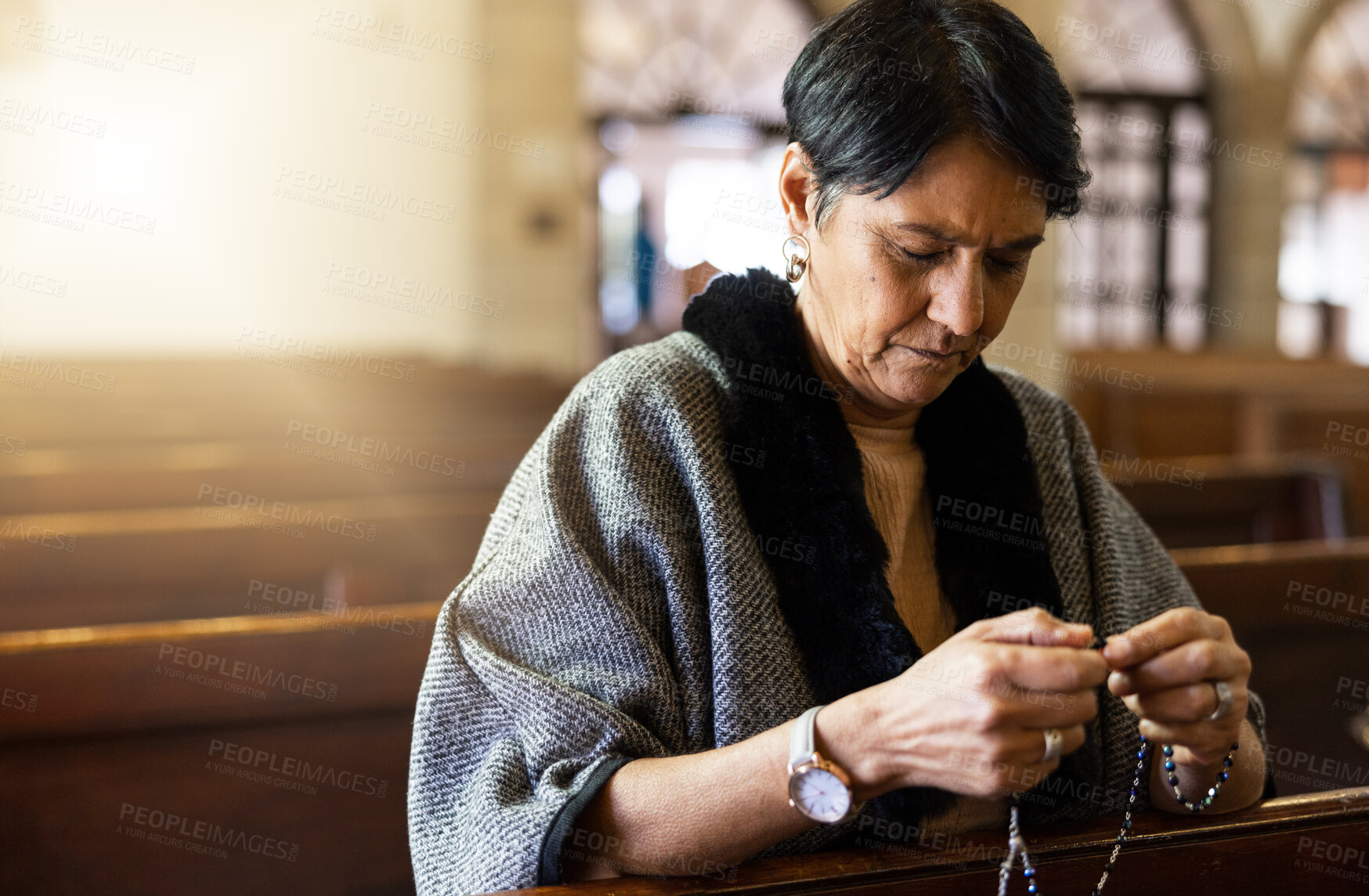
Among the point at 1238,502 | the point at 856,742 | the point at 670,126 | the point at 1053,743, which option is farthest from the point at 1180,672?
the point at 670,126

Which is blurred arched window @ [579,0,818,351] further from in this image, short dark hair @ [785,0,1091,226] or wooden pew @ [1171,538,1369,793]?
short dark hair @ [785,0,1091,226]

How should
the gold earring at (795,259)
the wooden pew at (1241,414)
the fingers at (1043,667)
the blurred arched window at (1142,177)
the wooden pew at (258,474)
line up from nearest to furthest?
the fingers at (1043,667) < the gold earring at (795,259) < the wooden pew at (258,474) < the wooden pew at (1241,414) < the blurred arched window at (1142,177)

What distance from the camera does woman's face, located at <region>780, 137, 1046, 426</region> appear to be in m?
1.07

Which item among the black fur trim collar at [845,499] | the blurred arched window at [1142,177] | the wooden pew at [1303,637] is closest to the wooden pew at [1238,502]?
the wooden pew at [1303,637]

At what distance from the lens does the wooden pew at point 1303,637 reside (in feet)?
6.71

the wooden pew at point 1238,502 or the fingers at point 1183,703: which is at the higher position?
the fingers at point 1183,703

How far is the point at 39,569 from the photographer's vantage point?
2215 mm

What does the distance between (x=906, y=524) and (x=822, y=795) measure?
1.46ft

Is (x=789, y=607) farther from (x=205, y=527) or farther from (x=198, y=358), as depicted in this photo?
(x=198, y=358)

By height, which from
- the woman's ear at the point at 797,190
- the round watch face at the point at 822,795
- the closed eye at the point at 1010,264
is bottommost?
the round watch face at the point at 822,795

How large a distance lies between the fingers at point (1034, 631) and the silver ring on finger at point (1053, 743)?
2.8 inches

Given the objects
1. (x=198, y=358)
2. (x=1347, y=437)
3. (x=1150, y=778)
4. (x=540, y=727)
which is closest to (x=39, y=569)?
(x=540, y=727)

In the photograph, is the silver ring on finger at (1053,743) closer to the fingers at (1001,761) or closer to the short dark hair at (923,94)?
the fingers at (1001,761)

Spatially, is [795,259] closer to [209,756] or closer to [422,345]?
[209,756]
